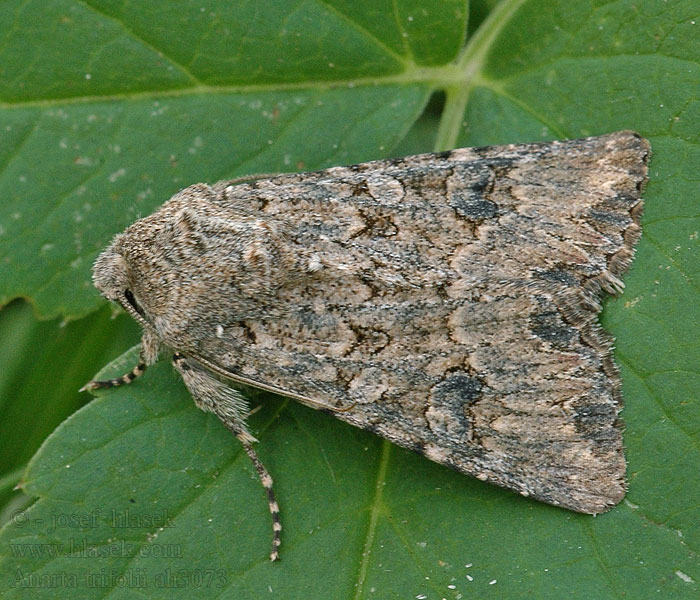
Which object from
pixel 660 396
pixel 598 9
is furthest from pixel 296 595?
pixel 598 9

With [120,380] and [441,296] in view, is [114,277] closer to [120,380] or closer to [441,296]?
[120,380]

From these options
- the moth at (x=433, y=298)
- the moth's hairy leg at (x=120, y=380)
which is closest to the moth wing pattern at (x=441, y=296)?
the moth at (x=433, y=298)

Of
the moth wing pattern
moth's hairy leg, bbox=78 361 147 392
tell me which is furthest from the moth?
moth's hairy leg, bbox=78 361 147 392

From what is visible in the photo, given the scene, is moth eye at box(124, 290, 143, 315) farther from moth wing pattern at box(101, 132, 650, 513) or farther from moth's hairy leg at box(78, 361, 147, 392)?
moth's hairy leg at box(78, 361, 147, 392)

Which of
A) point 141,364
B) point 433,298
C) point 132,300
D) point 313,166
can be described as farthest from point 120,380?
point 433,298

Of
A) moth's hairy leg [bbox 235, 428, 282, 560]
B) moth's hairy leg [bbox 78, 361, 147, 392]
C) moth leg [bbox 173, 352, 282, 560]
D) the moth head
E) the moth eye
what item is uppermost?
the moth head
